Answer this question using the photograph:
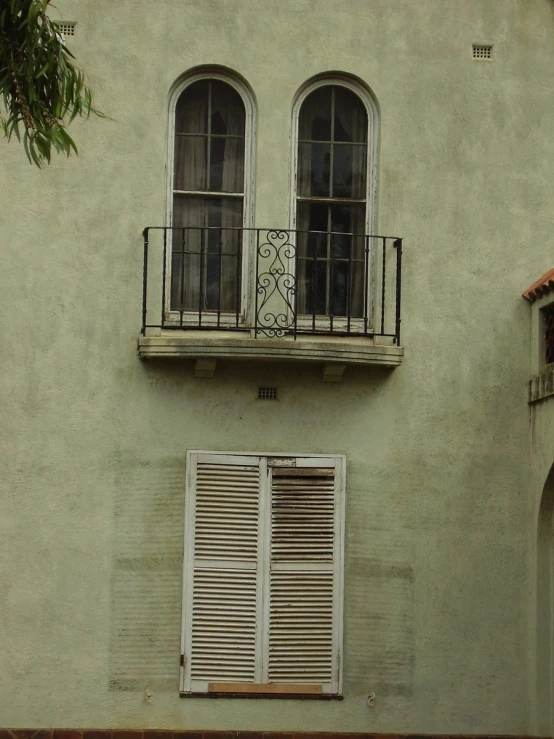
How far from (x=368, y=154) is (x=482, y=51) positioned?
→ 1396mm

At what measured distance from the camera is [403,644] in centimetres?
1364

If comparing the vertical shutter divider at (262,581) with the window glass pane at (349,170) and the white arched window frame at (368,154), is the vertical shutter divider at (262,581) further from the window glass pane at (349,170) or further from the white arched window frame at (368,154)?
the window glass pane at (349,170)

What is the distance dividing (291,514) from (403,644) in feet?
4.83

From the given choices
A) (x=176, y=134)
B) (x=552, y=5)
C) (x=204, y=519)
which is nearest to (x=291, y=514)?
(x=204, y=519)

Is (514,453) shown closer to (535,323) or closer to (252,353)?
(535,323)

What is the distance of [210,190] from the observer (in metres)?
14.1

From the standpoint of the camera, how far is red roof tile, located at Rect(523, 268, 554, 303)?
13.5 metres

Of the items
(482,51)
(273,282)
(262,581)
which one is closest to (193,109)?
(273,282)

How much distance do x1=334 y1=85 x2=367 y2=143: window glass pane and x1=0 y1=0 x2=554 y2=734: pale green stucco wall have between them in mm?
247

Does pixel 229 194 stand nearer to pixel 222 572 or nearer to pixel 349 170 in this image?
pixel 349 170

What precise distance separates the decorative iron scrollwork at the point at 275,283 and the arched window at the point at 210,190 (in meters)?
0.24

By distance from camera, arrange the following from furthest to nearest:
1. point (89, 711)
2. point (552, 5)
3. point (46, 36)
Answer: point (552, 5), point (89, 711), point (46, 36)

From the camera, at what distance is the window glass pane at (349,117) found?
562 inches

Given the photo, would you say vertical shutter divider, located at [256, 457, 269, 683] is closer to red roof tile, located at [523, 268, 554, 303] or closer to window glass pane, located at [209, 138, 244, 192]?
window glass pane, located at [209, 138, 244, 192]
